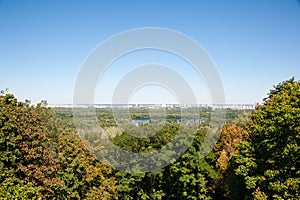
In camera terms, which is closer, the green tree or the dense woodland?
the green tree

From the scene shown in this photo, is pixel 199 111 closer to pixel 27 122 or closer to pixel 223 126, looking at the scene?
pixel 223 126

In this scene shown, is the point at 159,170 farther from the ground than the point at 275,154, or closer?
closer

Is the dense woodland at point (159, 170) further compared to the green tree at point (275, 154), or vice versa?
the dense woodland at point (159, 170)

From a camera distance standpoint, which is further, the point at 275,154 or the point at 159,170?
the point at 159,170

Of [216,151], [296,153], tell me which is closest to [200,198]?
[216,151]

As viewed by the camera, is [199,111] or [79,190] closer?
[79,190]
